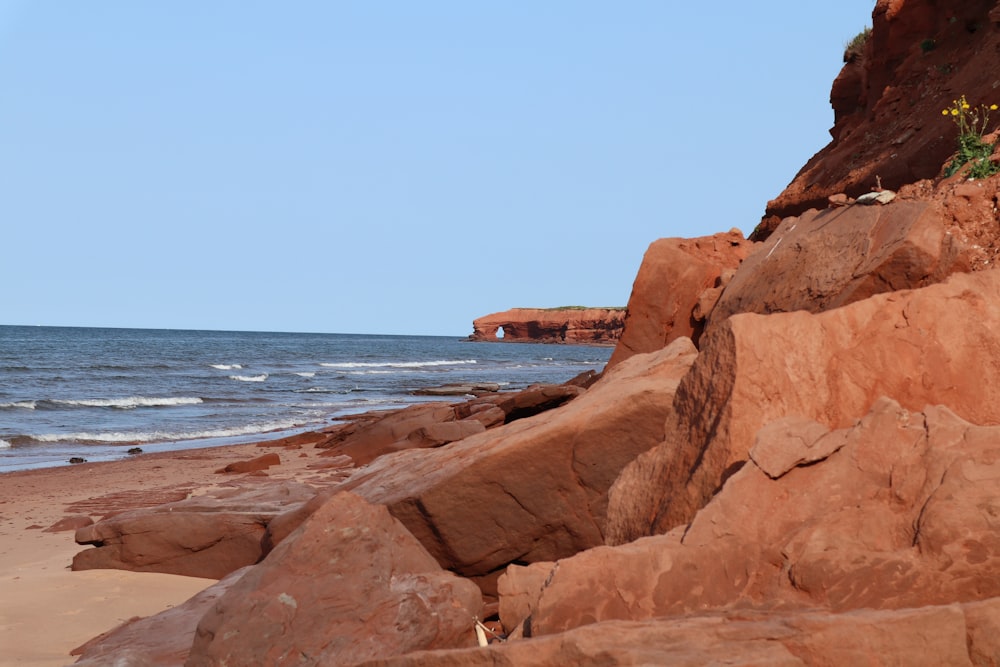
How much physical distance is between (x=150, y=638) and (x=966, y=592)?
4.85 metres

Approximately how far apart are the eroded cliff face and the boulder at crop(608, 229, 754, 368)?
183 inches

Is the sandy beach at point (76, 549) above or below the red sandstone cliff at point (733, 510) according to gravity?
below

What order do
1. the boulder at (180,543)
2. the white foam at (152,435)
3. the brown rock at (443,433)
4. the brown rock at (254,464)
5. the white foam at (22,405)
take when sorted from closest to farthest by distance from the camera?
the boulder at (180,543), the brown rock at (443,433), the brown rock at (254,464), the white foam at (152,435), the white foam at (22,405)

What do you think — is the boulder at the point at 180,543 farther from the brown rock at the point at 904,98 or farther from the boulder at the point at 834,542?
the brown rock at the point at 904,98

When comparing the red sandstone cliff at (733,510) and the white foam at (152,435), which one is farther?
the white foam at (152,435)

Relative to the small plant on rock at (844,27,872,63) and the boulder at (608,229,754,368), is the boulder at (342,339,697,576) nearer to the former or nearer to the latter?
the boulder at (608,229,754,368)

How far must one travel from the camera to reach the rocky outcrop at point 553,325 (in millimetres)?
115812

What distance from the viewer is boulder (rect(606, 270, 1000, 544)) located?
4180 millimetres

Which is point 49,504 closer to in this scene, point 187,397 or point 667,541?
point 667,541

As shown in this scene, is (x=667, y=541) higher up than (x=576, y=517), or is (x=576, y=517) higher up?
(x=667, y=541)

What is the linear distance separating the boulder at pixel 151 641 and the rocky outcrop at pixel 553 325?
10359 centimetres

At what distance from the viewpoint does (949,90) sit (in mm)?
14641

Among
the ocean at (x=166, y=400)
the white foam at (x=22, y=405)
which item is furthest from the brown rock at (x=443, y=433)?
the white foam at (x=22, y=405)

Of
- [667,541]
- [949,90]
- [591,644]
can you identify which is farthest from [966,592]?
[949,90]
